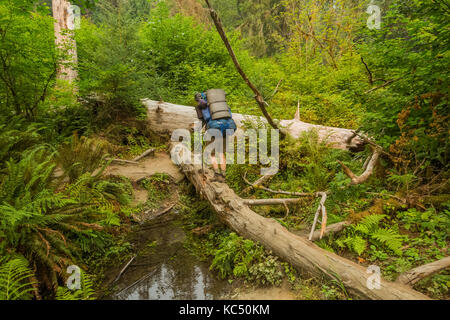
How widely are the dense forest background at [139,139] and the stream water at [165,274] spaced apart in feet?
1.53

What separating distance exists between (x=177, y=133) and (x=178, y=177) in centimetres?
252

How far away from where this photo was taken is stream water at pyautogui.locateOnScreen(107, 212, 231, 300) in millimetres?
3363

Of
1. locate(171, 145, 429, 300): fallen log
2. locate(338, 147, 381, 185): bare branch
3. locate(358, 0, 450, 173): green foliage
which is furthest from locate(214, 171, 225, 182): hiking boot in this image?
locate(358, 0, 450, 173): green foliage

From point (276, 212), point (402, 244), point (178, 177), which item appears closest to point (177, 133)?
point (178, 177)

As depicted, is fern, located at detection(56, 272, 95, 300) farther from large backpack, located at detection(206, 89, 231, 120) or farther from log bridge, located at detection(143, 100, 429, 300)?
large backpack, located at detection(206, 89, 231, 120)

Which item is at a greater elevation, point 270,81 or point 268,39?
point 268,39

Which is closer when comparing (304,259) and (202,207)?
(304,259)

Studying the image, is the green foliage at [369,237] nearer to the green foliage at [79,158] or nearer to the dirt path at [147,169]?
the dirt path at [147,169]

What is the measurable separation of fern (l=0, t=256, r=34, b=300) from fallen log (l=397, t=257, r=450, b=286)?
4.12 metres

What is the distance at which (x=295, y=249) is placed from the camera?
11.2 feet

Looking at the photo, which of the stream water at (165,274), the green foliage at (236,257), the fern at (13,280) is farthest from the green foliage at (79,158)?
the green foliage at (236,257)

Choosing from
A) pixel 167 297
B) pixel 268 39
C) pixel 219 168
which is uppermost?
pixel 268 39

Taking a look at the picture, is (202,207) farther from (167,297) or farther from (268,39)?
(268,39)
